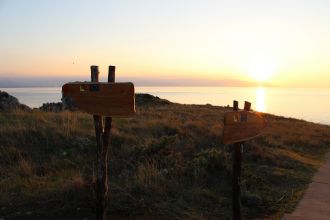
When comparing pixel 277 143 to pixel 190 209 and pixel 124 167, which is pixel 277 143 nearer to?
pixel 124 167

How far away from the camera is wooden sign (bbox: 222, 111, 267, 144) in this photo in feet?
21.1

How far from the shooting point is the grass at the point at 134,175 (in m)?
7.71

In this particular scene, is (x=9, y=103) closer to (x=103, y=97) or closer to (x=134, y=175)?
(x=134, y=175)

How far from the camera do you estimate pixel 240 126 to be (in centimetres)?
661

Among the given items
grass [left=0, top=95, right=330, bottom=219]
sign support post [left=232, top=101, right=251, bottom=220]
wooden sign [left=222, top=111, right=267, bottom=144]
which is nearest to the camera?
wooden sign [left=222, top=111, right=267, bottom=144]

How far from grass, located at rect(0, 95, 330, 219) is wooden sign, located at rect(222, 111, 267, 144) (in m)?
1.70

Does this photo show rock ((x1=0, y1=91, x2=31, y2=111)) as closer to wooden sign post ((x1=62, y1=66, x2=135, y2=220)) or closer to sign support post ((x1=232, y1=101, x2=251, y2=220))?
wooden sign post ((x1=62, y1=66, x2=135, y2=220))

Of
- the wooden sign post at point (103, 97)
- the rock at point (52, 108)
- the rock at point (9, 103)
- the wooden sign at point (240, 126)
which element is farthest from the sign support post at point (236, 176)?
the rock at point (52, 108)

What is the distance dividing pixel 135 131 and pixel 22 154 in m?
4.98

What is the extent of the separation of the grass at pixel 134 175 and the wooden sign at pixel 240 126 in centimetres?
170

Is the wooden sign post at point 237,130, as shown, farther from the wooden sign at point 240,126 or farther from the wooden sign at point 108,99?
the wooden sign at point 108,99

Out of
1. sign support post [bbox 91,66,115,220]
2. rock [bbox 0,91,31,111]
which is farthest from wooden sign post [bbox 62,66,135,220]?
rock [bbox 0,91,31,111]

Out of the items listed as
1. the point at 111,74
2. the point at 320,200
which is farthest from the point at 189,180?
the point at 111,74

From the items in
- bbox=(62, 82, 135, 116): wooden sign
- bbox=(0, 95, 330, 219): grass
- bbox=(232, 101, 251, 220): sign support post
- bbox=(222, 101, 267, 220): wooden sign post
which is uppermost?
bbox=(62, 82, 135, 116): wooden sign
